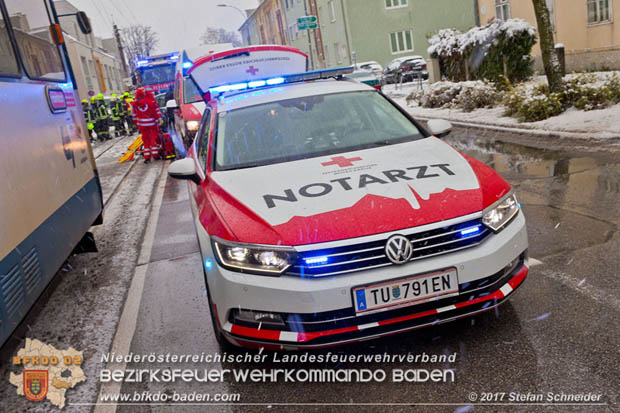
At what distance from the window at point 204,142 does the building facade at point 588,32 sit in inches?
687

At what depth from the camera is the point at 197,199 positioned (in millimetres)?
4098

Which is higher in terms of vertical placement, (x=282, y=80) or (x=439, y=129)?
(x=282, y=80)

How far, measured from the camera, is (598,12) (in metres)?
19.0

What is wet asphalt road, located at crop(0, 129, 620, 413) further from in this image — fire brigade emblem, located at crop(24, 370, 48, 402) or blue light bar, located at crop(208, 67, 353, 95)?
blue light bar, located at crop(208, 67, 353, 95)

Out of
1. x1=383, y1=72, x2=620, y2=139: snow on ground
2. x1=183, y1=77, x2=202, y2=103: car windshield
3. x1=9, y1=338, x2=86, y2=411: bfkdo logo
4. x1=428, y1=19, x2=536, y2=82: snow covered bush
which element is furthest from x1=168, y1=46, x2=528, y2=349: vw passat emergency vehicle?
x1=428, y1=19, x2=536, y2=82: snow covered bush

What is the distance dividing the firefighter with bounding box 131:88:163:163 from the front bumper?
11.2 metres

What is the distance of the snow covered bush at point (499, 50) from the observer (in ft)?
54.5

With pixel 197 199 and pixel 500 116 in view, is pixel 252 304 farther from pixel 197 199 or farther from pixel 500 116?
pixel 500 116

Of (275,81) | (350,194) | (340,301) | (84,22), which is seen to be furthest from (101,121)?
(340,301)

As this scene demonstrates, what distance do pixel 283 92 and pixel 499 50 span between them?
1394 cm

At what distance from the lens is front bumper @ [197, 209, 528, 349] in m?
2.88

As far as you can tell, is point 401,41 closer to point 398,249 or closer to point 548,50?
point 548,50

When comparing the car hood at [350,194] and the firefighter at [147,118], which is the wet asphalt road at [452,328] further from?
the firefighter at [147,118]

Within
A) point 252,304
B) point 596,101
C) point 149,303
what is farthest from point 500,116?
point 252,304
